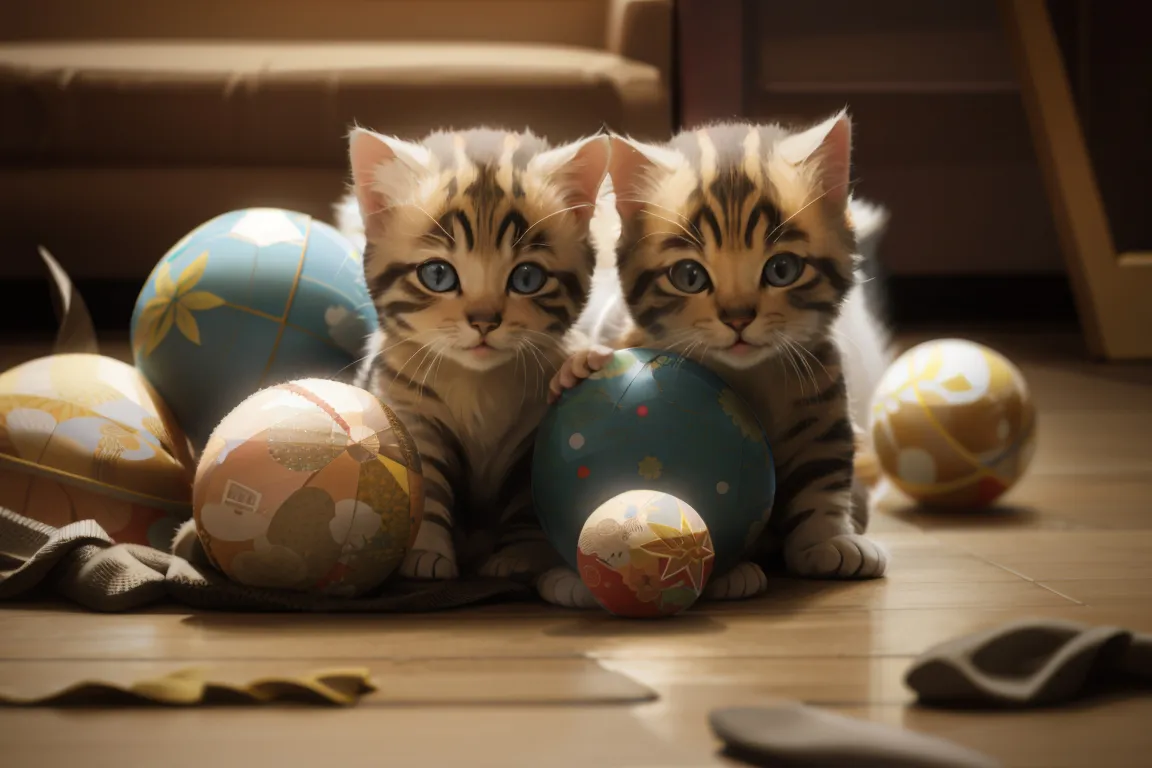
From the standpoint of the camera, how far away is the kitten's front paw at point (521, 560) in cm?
144

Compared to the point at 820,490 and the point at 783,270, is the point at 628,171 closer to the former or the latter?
the point at 783,270

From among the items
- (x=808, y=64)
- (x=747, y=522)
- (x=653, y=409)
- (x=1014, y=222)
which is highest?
(x=808, y=64)

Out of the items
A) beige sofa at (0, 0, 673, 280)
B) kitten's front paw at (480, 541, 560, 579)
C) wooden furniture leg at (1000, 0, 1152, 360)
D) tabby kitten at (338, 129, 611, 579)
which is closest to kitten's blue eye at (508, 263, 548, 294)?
tabby kitten at (338, 129, 611, 579)

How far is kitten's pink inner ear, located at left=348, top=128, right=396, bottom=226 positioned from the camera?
1422mm

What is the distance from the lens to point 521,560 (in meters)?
1.46

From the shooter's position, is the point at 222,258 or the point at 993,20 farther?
the point at 993,20

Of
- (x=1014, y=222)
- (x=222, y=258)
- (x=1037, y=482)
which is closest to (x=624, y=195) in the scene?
(x=222, y=258)

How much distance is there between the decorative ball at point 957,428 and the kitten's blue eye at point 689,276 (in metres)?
0.64

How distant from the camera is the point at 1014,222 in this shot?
4.58 metres

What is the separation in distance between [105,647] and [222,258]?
63cm

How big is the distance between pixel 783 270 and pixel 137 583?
0.81 m

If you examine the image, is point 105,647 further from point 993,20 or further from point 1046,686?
point 993,20

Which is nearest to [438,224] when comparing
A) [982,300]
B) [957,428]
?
[957,428]

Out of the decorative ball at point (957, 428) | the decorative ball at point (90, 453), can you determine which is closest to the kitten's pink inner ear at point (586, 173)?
A: the decorative ball at point (90, 453)
